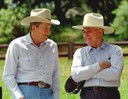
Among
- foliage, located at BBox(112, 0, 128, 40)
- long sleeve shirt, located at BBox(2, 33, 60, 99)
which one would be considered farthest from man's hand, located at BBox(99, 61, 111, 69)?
foliage, located at BBox(112, 0, 128, 40)

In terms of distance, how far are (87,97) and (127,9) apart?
1979cm

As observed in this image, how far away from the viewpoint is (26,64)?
15.0 ft

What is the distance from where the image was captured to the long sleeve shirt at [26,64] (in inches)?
177

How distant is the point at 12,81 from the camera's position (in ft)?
14.8

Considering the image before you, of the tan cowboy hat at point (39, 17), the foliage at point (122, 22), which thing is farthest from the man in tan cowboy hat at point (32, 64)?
the foliage at point (122, 22)

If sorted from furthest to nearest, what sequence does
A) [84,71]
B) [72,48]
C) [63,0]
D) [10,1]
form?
[63,0]
[10,1]
[72,48]
[84,71]

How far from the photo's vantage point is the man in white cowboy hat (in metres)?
4.41

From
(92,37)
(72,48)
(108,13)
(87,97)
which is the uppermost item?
(92,37)

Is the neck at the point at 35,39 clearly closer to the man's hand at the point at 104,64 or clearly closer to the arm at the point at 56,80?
the arm at the point at 56,80

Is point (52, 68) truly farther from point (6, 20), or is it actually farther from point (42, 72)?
point (6, 20)

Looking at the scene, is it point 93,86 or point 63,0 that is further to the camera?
point 63,0

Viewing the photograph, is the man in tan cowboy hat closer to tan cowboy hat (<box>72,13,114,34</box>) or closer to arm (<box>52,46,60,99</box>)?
arm (<box>52,46,60,99</box>)

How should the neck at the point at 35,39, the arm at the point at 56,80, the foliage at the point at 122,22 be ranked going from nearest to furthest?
the neck at the point at 35,39
the arm at the point at 56,80
the foliage at the point at 122,22

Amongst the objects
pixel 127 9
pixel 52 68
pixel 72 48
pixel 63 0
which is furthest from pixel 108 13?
pixel 52 68
